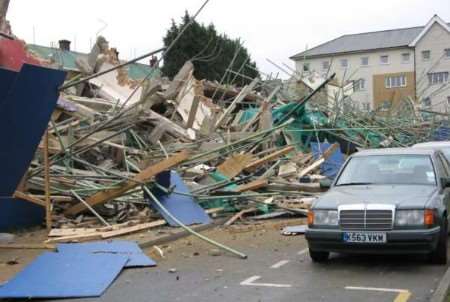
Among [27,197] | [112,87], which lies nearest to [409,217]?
[27,197]

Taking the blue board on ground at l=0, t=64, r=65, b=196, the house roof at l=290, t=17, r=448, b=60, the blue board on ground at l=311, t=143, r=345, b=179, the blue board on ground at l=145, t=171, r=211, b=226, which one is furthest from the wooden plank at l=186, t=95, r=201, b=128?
the house roof at l=290, t=17, r=448, b=60

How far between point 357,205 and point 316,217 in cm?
58

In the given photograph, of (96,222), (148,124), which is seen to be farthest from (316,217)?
(148,124)

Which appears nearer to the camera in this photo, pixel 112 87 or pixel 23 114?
pixel 23 114

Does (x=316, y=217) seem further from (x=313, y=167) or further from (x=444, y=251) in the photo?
(x=313, y=167)

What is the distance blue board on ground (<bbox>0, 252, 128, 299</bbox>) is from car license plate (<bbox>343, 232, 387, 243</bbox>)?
3065mm

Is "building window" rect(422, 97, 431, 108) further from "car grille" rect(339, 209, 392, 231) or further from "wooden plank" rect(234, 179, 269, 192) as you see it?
"car grille" rect(339, 209, 392, 231)

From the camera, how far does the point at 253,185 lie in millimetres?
14805

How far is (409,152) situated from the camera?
32.1 feet

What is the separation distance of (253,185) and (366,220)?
679 cm

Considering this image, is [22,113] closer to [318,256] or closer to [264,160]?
[318,256]

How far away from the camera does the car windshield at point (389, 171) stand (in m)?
9.22

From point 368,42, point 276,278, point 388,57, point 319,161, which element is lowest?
point 276,278

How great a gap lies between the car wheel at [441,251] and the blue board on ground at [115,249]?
12.7 feet
